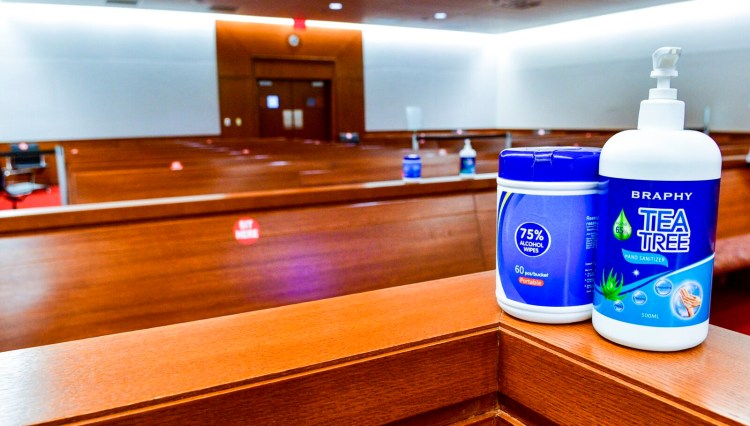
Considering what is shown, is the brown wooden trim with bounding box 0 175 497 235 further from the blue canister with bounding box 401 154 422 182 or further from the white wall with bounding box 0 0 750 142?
the white wall with bounding box 0 0 750 142

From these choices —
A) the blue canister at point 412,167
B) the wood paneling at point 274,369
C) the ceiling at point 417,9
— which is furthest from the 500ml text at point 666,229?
the ceiling at point 417,9

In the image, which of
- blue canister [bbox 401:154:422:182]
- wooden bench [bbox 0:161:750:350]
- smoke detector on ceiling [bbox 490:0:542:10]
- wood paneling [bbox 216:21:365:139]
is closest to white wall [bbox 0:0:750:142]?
wood paneling [bbox 216:21:365:139]

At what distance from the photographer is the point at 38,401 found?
527 mm

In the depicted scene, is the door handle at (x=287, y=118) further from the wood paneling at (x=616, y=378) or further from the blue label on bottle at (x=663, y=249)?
the blue label on bottle at (x=663, y=249)

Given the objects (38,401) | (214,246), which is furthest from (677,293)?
(214,246)

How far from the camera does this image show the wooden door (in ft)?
35.7

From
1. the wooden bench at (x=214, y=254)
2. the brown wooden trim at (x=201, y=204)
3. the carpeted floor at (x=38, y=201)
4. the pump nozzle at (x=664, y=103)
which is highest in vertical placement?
the pump nozzle at (x=664, y=103)

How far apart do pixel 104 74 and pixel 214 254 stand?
30.7 feet

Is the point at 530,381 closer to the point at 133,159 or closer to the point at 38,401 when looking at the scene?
the point at 38,401

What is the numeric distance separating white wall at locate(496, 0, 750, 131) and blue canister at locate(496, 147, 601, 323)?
7.87 m

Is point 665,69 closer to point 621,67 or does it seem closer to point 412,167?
point 412,167

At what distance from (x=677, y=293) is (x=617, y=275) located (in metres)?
0.06

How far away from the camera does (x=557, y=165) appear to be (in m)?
0.63

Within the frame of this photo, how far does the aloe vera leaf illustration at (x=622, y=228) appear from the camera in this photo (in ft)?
1.85
